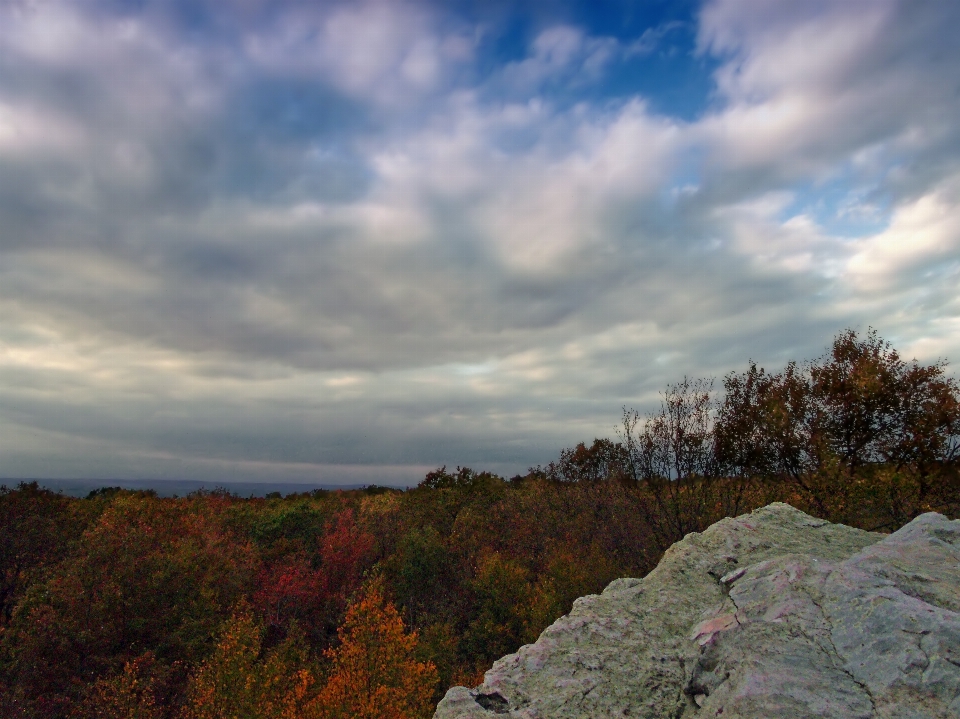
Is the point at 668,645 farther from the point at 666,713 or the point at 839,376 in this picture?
the point at 839,376

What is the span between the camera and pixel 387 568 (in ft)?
201

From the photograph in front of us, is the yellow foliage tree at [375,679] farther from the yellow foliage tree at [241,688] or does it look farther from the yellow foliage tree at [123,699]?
the yellow foliage tree at [123,699]

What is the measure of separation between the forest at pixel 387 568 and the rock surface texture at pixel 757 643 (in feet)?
86.0

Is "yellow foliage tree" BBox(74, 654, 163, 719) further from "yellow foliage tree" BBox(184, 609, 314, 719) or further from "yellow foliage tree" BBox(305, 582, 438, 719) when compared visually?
"yellow foliage tree" BBox(305, 582, 438, 719)

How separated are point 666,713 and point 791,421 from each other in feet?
127

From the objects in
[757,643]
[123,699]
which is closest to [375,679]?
[123,699]

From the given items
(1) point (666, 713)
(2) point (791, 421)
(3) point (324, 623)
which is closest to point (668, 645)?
(1) point (666, 713)

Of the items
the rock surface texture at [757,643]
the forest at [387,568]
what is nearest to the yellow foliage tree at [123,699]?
the forest at [387,568]

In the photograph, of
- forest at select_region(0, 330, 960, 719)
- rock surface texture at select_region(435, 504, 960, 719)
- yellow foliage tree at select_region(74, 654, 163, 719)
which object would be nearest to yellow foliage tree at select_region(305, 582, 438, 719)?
forest at select_region(0, 330, 960, 719)

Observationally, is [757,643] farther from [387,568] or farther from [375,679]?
[387,568]

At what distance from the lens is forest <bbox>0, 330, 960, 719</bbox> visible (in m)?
36.0

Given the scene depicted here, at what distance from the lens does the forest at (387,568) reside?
3600 centimetres

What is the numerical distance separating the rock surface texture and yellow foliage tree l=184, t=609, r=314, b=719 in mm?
30960

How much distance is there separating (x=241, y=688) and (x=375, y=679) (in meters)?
7.81
